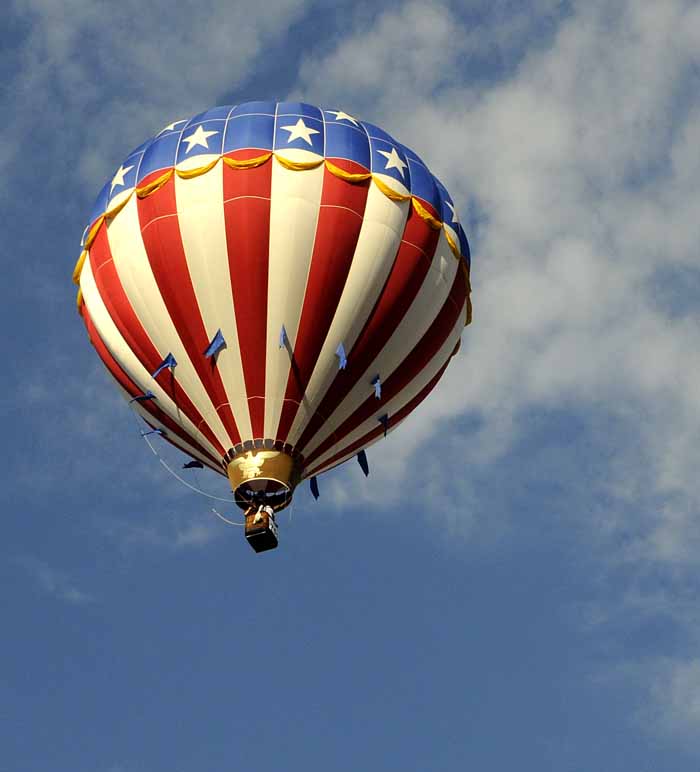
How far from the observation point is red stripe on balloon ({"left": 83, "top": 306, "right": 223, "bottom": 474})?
104 ft

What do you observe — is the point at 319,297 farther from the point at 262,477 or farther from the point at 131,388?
the point at 131,388

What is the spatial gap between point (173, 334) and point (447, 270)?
17.7 feet

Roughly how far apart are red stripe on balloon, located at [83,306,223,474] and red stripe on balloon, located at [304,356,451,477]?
2025 mm

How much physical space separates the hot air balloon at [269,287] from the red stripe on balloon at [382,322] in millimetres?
30

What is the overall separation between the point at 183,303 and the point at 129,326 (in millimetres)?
1396

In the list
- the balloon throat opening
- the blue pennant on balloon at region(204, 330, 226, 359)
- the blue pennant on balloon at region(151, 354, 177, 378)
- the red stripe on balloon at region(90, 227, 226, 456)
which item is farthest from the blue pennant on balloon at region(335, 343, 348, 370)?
the blue pennant on balloon at region(151, 354, 177, 378)

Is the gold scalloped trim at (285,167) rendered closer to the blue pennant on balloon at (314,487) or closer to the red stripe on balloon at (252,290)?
the red stripe on balloon at (252,290)

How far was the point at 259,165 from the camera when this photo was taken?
3102 cm

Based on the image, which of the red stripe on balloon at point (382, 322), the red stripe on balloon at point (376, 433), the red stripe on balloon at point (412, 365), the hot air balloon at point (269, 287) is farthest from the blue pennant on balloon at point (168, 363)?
the red stripe on balloon at point (376, 433)

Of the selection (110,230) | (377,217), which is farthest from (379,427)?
(110,230)

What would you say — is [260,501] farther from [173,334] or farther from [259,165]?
[259,165]

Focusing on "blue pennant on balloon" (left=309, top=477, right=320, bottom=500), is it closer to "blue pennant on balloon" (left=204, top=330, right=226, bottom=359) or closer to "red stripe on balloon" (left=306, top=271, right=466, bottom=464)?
"red stripe on balloon" (left=306, top=271, right=466, bottom=464)

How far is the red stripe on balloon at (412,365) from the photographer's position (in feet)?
103

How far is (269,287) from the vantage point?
30500mm
